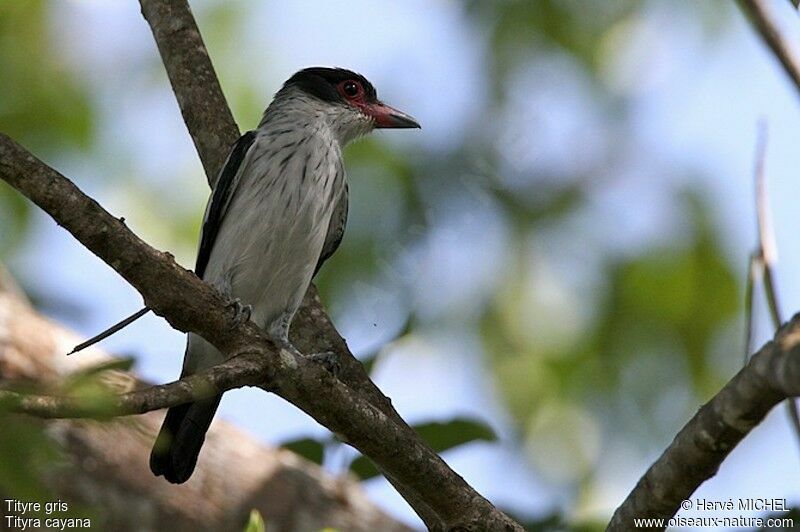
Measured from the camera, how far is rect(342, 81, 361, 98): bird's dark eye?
17.9 feet

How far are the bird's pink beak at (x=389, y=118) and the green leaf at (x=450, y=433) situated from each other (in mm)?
1713

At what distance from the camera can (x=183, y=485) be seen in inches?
182

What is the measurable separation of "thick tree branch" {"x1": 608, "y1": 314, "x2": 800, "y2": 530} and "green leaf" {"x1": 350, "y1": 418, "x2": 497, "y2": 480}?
1.25 metres

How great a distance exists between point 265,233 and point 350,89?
1.33 m

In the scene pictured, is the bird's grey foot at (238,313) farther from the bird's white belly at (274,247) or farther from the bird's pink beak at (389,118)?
the bird's pink beak at (389,118)

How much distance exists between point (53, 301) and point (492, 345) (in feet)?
11.1

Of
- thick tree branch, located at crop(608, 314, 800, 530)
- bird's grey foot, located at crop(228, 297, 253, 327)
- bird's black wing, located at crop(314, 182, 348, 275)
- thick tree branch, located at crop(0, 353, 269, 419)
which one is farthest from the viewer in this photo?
bird's black wing, located at crop(314, 182, 348, 275)

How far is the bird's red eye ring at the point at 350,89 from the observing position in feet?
17.9

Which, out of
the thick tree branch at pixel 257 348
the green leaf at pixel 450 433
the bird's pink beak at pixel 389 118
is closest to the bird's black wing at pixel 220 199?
the bird's pink beak at pixel 389 118

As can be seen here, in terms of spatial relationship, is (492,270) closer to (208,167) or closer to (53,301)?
(208,167)

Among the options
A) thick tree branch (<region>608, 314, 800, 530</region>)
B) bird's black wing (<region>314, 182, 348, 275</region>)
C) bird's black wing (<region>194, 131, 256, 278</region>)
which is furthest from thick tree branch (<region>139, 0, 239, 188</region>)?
thick tree branch (<region>608, 314, 800, 530</region>)

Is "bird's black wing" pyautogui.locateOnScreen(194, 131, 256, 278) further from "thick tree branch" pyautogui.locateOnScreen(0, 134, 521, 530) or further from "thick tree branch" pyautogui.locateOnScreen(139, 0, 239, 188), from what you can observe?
"thick tree branch" pyautogui.locateOnScreen(0, 134, 521, 530)

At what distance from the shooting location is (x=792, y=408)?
2828 millimetres

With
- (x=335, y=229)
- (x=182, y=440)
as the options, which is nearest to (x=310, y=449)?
(x=182, y=440)
